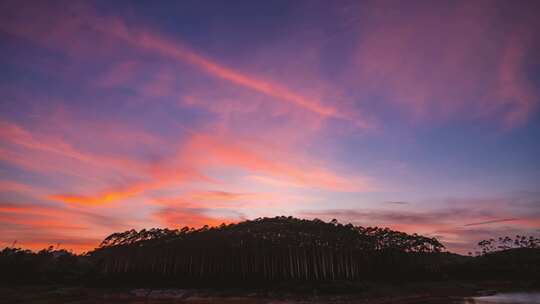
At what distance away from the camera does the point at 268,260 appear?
77438mm

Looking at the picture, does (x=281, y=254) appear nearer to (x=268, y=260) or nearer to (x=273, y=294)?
(x=268, y=260)

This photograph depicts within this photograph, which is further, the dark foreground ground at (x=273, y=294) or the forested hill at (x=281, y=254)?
the forested hill at (x=281, y=254)

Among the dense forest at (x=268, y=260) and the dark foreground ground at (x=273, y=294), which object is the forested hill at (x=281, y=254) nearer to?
the dense forest at (x=268, y=260)

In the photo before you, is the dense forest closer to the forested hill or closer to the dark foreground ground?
the forested hill

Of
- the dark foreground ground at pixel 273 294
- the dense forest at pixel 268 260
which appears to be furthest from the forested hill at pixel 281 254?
the dark foreground ground at pixel 273 294

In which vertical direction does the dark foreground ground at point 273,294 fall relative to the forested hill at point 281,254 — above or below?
below

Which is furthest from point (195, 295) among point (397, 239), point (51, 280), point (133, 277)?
point (397, 239)

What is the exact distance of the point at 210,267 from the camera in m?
80.2

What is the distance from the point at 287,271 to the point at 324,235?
49.0 feet

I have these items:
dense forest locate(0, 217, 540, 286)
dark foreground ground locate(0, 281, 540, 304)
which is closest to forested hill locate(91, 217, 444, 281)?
dense forest locate(0, 217, 540, 286)

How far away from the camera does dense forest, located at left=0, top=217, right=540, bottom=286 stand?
7725cm

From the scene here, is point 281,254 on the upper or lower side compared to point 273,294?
upper

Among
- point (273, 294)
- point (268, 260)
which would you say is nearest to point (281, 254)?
point (268, 260)

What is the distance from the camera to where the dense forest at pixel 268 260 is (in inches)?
3041
